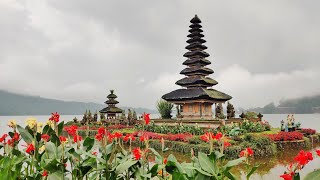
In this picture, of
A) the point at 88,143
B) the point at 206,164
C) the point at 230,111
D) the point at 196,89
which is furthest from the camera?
the point at 196,89

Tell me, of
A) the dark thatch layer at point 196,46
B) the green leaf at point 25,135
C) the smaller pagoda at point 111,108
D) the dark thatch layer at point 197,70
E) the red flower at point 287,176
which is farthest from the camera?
the smaller pagoda at point 111,108

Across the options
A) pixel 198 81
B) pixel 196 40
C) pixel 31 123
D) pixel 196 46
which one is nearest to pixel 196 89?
pixel 198 81

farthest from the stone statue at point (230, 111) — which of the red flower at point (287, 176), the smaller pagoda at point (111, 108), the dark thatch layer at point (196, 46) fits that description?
the red flower at point (287, 176)

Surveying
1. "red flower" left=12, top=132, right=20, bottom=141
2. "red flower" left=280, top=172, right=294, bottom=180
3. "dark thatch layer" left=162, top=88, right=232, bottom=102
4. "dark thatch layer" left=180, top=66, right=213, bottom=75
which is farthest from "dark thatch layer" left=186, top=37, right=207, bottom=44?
"red flower" left=280, top=172, right=294, bottom=180

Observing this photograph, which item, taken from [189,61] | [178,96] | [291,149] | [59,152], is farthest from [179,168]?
[189,61]

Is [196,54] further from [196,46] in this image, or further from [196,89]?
[196,89]

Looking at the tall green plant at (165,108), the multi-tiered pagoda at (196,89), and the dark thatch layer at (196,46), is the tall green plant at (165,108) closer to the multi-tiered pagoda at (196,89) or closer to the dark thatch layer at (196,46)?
the multi-tiered pagoda at (196,89)

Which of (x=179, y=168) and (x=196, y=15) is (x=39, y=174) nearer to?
(x=179, y=168)

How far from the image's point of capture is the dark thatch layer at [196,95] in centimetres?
3322

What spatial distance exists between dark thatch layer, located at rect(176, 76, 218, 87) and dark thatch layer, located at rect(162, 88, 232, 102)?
2.71 feet

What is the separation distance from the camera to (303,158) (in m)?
2.23

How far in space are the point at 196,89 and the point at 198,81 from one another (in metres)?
1.08

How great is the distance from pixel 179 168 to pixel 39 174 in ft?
5.11

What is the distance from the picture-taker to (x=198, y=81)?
35.3 metres
